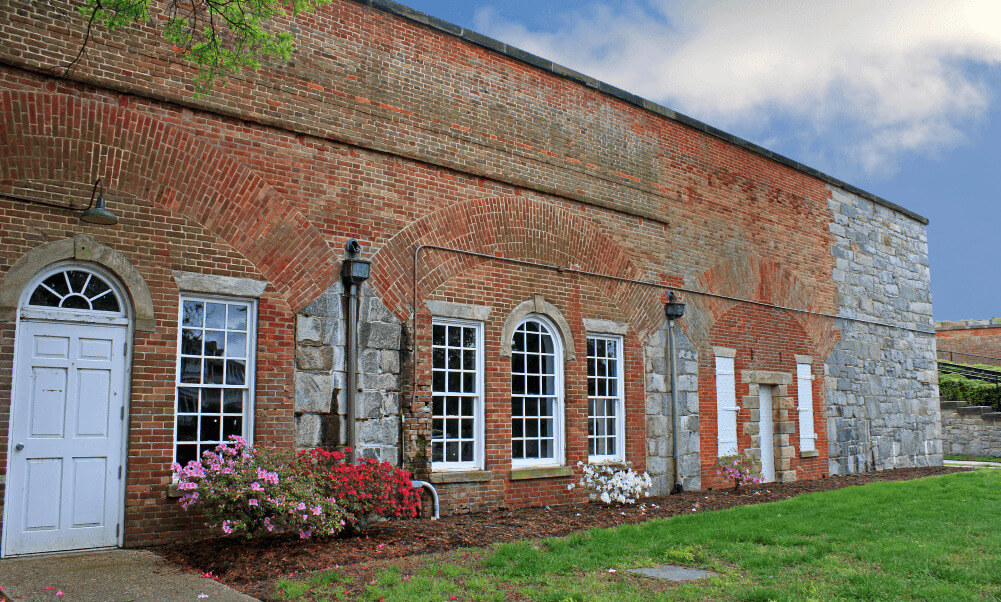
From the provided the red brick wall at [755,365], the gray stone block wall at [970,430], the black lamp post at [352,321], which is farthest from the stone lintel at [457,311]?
the gray stone block wall at [970,430]

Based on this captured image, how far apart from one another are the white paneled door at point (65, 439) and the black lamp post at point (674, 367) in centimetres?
895

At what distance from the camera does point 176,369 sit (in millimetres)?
8727

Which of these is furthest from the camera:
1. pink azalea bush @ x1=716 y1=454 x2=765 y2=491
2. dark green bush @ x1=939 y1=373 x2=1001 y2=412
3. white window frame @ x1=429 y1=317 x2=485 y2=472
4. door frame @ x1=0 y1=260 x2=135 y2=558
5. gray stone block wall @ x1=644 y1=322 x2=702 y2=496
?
dark green bush @ x1=939 y1=373 x2=1001 y2=412

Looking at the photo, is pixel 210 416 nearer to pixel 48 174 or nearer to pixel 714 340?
pixel 48 174

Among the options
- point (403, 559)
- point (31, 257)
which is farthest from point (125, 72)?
point (403, 559)

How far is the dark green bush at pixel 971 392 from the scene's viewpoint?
79.0ft

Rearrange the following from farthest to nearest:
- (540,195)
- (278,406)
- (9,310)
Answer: (540,195) → (278,406) → (9,310)

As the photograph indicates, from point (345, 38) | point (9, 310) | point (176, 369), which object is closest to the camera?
point (9, 310)

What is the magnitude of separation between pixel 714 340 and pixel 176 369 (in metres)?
10.1

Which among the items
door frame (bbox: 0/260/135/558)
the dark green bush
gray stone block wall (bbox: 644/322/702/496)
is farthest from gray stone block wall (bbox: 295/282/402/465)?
the dark green bush

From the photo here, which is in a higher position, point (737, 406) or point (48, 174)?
point (48, 174)

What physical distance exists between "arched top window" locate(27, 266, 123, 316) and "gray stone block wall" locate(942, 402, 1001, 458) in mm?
23434

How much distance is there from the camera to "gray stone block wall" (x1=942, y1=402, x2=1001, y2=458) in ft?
76.5

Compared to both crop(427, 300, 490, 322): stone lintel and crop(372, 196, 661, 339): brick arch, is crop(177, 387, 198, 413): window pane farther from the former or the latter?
crop(427, 300, 490, 322): stone lintel
